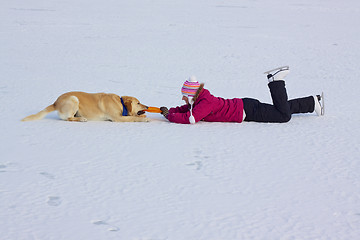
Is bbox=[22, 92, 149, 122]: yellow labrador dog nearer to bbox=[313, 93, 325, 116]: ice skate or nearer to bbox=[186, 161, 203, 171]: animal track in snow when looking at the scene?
bbox=[186, 161, 203, 171]: animal track in snow

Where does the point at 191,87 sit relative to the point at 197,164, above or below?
above

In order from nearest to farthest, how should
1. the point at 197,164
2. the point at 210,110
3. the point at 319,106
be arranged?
the point at 197,164 → the point at 210,110 → the point at 319,106

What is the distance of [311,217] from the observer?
11.2 ft

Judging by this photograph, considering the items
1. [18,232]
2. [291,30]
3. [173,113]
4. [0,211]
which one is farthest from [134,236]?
[291,30]

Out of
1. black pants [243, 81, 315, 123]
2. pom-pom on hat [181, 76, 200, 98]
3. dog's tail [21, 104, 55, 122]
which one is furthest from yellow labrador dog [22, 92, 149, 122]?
black pants [243, 81, 315, 123]

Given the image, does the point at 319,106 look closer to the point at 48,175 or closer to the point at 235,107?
the point at 235,107

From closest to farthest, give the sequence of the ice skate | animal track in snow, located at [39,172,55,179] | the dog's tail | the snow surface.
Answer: the snow surface
animal track in snow, located at [39,172,55,179]
the dog's tail
the ice skate

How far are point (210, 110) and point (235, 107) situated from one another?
31cm

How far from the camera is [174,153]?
465 centimetres

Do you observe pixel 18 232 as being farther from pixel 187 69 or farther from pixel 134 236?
pixel 187 69

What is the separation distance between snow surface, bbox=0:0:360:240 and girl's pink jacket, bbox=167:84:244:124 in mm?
95

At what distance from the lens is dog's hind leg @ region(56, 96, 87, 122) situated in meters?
5.44

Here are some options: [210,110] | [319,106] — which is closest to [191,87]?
[210,110]

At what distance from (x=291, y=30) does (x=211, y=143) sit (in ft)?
28.4
